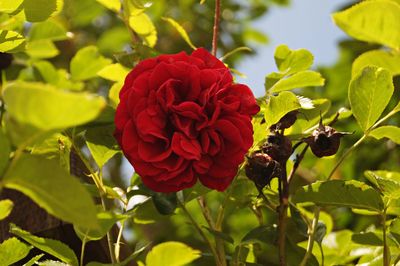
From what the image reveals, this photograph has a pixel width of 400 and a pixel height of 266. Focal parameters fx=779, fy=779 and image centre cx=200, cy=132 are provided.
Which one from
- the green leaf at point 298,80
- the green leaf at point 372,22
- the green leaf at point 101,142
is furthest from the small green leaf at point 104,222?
the green leaf at point 372,22

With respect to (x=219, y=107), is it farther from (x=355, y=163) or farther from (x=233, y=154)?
(x=355, y=163)

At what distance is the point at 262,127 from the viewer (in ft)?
3.62

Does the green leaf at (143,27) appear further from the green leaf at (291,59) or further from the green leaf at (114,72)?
the green leaf at (291,59)

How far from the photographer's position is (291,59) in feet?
4.20

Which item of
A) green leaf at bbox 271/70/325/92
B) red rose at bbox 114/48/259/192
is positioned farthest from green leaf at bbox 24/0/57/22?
green leaf at bbox 271/70/325/92

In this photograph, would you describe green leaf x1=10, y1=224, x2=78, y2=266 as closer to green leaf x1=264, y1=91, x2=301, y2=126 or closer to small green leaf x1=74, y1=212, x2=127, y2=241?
small green leaf x1=74, y1=212, x2=127, y2=241

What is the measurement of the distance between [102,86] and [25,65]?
1.06 meters

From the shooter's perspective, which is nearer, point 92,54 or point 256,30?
point 92,54

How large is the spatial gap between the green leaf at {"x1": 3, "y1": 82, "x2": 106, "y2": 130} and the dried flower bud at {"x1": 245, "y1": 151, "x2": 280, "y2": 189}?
0.46 meters

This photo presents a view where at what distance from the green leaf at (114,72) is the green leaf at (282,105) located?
359 mm

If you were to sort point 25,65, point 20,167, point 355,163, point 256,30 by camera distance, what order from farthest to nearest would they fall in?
point 256,30 → point 355,163 → point 25,65 → point 20,167

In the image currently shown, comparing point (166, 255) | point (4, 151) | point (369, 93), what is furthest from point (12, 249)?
point (369, 93)

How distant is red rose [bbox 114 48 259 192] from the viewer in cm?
101

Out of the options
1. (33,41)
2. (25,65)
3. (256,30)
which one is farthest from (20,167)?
(256,30)
